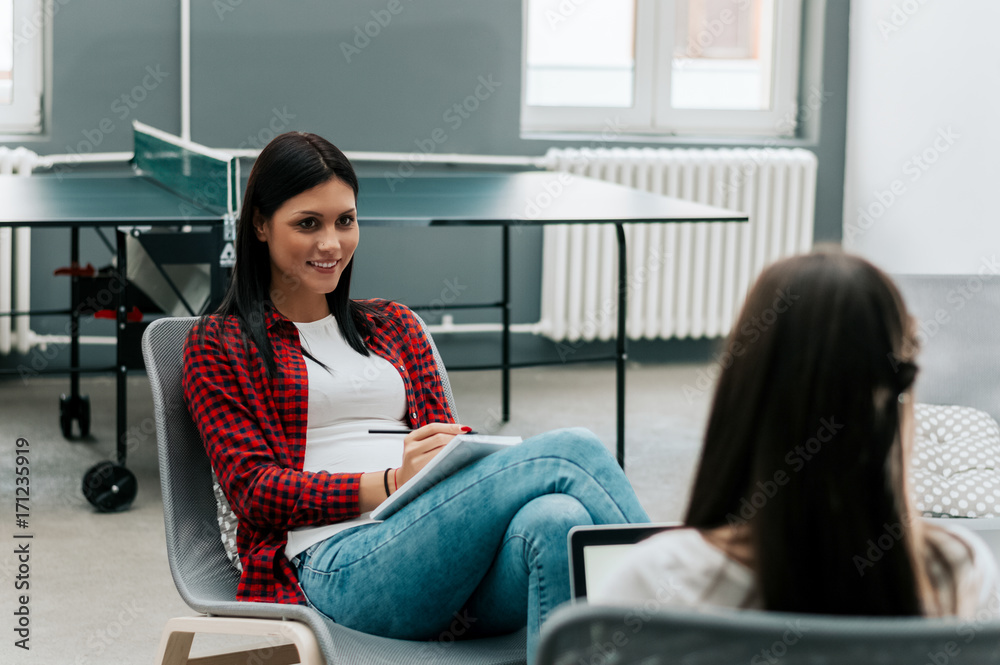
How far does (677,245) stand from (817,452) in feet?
13.4

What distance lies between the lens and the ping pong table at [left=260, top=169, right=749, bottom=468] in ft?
8.52

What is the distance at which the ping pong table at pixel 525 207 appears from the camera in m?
2.60

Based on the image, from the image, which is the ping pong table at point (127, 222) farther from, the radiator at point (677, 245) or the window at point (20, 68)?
the radiator at point (677, 245)

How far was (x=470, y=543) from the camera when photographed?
4.32 ft

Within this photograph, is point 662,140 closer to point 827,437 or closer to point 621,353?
point 621,353

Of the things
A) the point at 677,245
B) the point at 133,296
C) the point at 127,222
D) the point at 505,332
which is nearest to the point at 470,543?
the point at 127,222

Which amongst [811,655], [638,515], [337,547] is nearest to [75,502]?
[337,547]

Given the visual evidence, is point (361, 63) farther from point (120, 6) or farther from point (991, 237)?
point (991, 237)

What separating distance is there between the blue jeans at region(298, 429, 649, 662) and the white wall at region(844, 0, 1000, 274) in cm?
312

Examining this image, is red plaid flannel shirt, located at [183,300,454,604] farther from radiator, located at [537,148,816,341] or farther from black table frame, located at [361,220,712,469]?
radiator, located at [537,148,816,341]

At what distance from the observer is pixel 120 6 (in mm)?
4242

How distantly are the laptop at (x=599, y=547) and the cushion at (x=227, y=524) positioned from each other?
0.62m

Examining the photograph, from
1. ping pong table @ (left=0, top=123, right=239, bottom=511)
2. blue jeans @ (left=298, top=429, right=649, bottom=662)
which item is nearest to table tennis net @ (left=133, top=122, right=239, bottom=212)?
ping pong table @ (left=0, top=123, right=239, bottom=511)

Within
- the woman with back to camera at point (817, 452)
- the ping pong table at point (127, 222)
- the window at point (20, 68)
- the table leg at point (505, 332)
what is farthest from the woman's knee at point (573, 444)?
the window at point (20, 68)
